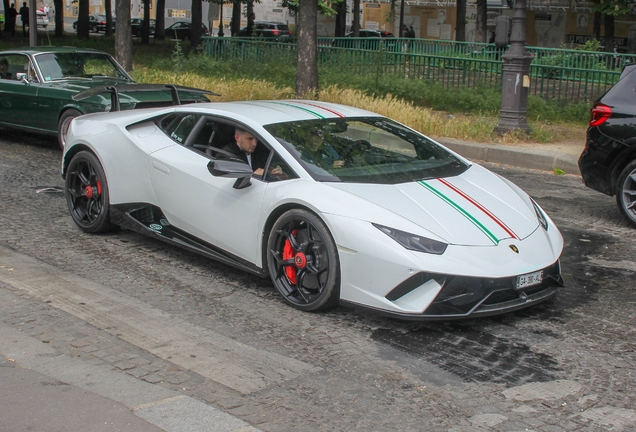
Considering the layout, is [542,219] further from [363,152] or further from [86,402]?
[86,402]

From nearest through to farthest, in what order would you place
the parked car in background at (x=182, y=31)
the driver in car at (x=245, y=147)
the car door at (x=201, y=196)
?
the car door at (x=201, y=196), the driver in car at (x=245, y=147), the parked car in background at (x=182, y=31)

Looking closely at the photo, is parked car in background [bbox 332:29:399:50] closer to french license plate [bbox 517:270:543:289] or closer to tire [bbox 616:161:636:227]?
tire [bbox 616:161:636:227]

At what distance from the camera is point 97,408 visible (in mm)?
3893

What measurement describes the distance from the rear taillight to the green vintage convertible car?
5.31m

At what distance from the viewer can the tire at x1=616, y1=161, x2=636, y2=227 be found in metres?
7.80

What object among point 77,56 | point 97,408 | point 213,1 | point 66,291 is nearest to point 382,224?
point 97,408

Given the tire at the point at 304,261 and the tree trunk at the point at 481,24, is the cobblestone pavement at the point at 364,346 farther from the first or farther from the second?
the tree trunk at the point at 481,24

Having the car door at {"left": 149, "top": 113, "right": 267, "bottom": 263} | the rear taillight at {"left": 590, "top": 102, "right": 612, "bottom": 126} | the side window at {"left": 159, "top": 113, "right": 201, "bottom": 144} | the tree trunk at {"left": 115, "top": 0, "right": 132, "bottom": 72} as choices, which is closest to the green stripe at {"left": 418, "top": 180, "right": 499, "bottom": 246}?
the car door at {"left": 149, "top": 113, "right": 267, "bottom": 263}

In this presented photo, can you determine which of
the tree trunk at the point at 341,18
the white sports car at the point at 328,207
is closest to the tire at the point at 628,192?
the white sports car at the point at 328,207

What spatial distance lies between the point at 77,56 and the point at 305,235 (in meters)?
8.62

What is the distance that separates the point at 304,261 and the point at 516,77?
29.8 feet

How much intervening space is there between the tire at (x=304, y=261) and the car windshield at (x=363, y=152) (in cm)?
36

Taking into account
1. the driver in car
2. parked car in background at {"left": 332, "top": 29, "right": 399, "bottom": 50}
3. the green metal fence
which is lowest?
the driver in car

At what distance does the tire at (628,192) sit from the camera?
780 cm
